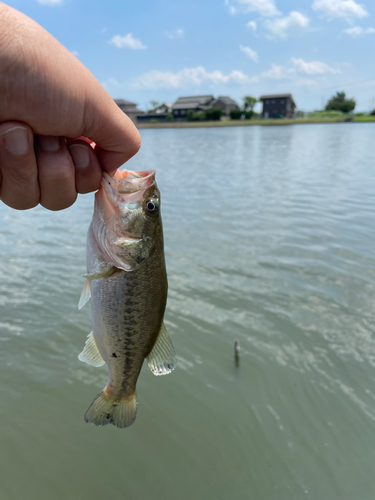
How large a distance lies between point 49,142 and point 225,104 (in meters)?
125

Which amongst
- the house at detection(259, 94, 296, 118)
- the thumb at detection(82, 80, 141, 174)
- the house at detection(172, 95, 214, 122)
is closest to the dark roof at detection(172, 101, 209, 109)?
the house at detection(172, 95, 214, 122)

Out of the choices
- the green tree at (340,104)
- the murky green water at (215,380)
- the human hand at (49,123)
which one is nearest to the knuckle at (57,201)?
the human hand at (49,123)

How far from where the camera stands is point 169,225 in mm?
11055

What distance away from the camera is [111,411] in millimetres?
2498

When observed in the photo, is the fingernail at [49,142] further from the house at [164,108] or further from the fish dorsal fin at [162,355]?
the house at [164,108]

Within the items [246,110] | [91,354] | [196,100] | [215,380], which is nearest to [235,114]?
[246,110]

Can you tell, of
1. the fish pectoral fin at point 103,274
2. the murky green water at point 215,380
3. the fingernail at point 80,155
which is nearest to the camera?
the fingernail at point 80,155

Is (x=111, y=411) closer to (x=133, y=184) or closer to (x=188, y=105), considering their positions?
(x=133, y=184)

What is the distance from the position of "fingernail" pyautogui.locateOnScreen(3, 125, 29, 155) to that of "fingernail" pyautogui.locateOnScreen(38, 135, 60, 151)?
14 cm

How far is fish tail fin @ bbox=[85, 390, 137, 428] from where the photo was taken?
2461mm

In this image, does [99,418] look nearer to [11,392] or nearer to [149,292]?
[149,292]

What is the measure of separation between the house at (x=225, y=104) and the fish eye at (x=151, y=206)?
121 meters

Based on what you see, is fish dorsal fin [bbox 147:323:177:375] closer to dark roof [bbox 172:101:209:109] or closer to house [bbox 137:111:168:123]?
house [bbox 137:111:168:123]

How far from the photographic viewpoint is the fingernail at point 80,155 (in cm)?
192
